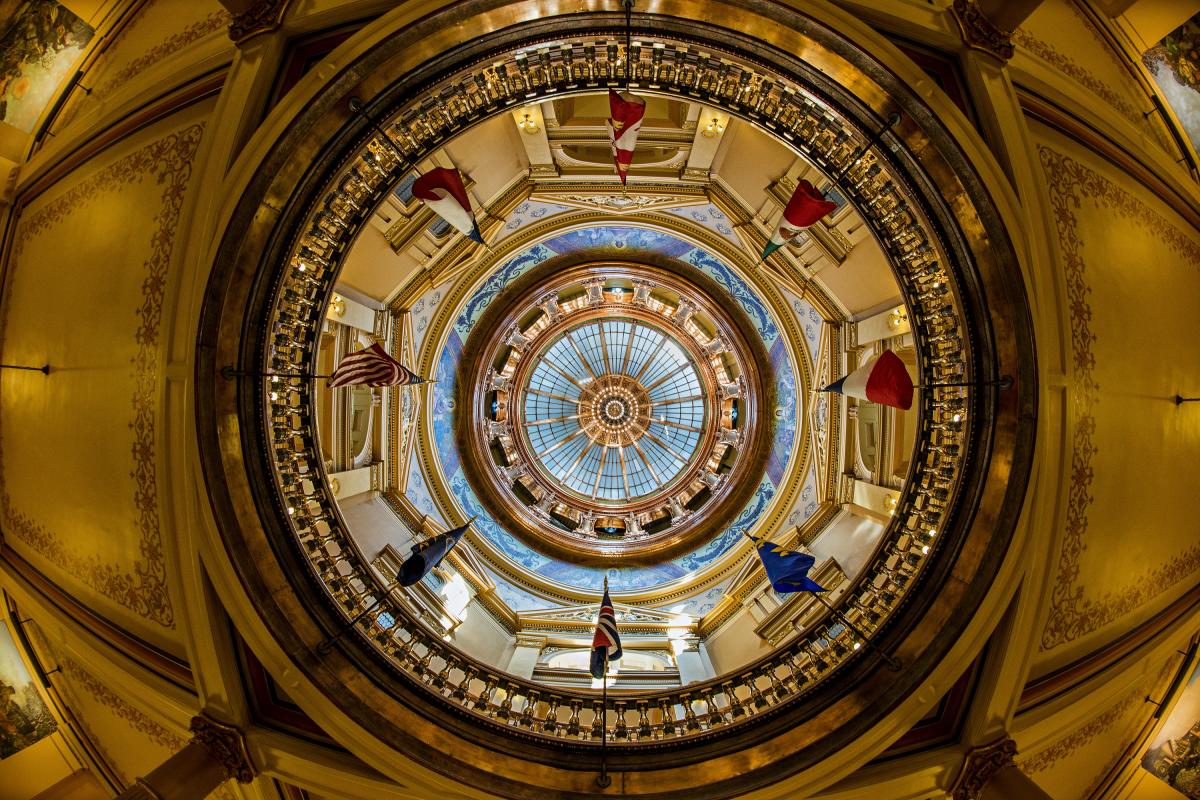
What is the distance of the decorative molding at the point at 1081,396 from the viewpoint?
7.82 metres

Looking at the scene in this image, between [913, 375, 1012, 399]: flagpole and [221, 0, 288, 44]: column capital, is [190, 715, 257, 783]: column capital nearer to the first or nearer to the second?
[221, 0, 288, 44]: column capital

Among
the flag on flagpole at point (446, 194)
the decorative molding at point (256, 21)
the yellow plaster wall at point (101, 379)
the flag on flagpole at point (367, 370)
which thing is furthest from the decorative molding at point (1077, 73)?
the yellow plaster wall at point (101, 379)

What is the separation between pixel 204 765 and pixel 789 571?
9606mm

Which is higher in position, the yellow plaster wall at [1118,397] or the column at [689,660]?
the yellow plaster wall at [1118,397]

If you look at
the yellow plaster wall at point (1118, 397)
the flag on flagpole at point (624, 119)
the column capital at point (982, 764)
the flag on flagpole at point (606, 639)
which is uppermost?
the flag on flagpole at point (624, 119)

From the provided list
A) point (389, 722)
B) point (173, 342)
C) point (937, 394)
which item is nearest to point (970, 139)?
point (937, 394)

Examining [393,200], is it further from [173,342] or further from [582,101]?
[173,342]

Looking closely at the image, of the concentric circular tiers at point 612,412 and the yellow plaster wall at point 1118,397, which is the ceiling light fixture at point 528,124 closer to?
the concentric circular tiers at point 612,412

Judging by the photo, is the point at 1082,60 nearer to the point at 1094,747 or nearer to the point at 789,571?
the point at 789,571

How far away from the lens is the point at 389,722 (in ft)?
28.5

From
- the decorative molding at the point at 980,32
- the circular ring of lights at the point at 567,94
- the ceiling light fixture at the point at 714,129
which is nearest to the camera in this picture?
the decorative molding at the point at 980,32

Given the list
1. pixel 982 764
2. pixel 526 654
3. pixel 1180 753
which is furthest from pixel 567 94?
pixel 1180 753

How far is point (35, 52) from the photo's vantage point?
30.0ft

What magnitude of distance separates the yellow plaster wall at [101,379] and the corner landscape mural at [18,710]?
2.54 meters
